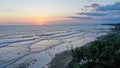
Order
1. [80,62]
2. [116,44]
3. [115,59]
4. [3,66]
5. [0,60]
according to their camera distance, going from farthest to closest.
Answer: [0,60] → [3,66] → [80,62] → [116,44] → [115,59]

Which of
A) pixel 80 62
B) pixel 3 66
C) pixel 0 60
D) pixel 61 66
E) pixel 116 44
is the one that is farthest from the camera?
pixel 0 60

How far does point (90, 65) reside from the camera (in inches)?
524

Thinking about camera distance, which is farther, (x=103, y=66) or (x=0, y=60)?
(x=0, y=60)

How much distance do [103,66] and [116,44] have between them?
182 cm

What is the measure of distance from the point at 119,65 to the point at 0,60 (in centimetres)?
2054

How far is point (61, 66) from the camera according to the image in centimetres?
2380

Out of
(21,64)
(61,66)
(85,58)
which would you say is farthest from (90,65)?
(21,64)

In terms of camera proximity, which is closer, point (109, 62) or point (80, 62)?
point (109, 62)

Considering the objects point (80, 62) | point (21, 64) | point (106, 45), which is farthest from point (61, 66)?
point (106, 45)

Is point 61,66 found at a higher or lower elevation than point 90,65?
lower

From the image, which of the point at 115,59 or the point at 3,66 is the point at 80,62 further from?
the point at 3,66

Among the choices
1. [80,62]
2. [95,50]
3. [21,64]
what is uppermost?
[95,50]

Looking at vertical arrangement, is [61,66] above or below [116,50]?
below

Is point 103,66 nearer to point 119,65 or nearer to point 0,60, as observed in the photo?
point 119,65
